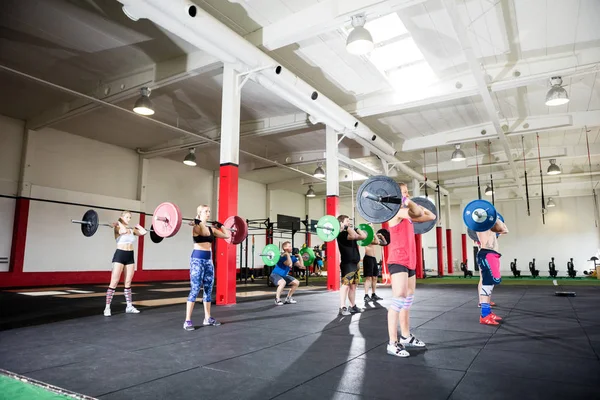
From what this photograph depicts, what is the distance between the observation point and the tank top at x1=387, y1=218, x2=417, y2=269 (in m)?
2.71

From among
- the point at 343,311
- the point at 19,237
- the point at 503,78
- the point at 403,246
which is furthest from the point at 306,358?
the point at 19,237

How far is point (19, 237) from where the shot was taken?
28.4ft

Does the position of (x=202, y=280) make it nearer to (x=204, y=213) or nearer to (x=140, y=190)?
(x=204, y=213)

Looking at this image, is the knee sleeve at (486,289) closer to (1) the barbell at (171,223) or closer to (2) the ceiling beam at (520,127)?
(1) the barbell at (171,223)

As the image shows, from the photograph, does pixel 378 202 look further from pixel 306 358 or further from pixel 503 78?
pixel 503 78

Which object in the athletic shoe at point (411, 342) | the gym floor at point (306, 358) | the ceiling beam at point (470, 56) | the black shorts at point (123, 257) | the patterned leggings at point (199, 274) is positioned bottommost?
the gym floor at point (306, 358)

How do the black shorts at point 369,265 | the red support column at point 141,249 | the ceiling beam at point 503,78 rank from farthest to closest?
the red support column at point 141,249 < the ceiling beam at point 503,78 < the black shorts at point 369,265

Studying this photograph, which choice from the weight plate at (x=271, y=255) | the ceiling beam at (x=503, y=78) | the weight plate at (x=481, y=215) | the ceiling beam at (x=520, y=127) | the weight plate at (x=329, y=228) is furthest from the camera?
the ceiling beam at (x=520, y=127)

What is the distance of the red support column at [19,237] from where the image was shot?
8578 millimetres

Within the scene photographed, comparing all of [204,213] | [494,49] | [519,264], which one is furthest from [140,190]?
[519,264]

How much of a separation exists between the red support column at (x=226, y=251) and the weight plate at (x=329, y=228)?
4.35 ft

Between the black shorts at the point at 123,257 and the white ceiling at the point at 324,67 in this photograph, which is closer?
the black shorts at the point at 123,257

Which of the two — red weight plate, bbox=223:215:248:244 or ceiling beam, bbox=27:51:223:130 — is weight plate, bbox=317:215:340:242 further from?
ceiling beam, bbox=27:51:223:130

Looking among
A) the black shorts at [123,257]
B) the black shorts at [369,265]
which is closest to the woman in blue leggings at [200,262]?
the black shorts at [123,257]
